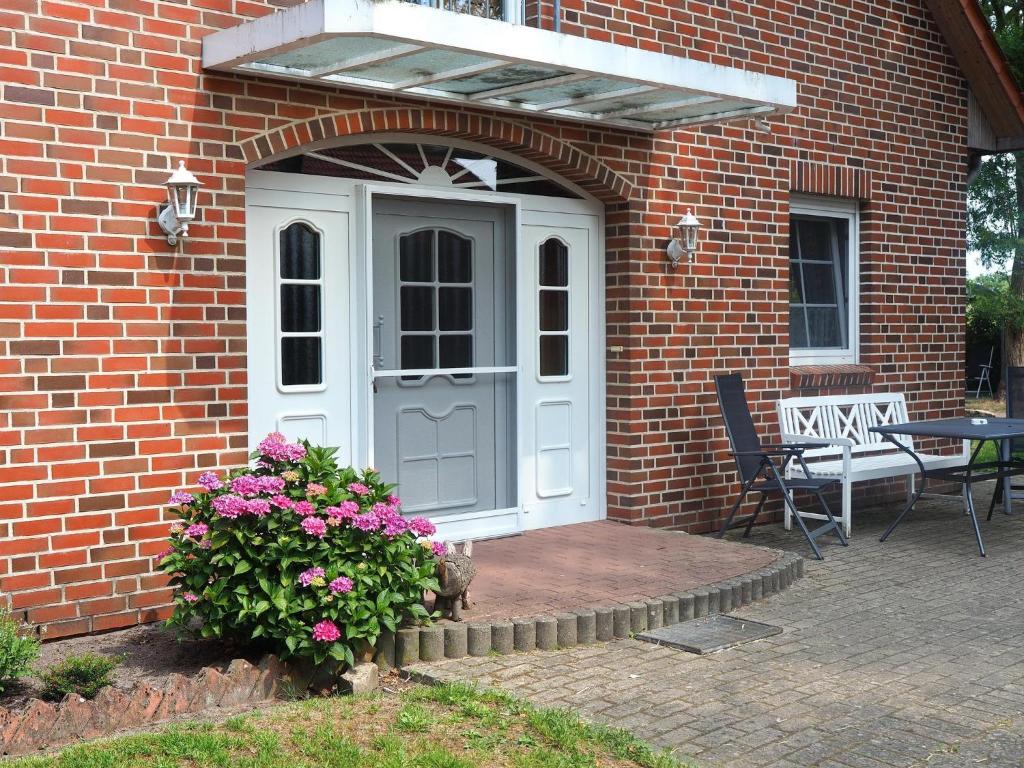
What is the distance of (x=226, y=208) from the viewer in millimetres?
6152

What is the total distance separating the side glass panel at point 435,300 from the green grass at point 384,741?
2.99m

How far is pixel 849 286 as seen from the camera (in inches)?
396

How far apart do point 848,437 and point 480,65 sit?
468 cm

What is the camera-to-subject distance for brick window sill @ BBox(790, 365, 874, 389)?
9.37 m

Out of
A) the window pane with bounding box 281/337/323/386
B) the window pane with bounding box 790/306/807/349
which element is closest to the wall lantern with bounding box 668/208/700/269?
the window pane with bounding box 790/306/807/349

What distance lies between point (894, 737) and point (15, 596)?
3843 millimetres

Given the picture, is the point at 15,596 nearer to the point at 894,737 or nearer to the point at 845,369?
the point at 894,737

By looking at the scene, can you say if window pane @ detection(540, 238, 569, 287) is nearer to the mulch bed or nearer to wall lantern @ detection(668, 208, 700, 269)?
wall lantern @ detection(668, 208, 700, 269)

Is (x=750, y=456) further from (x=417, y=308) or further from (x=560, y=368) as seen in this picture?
(x=417, y=308)

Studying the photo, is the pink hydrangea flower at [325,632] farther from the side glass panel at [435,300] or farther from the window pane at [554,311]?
the window pane at [554,311]

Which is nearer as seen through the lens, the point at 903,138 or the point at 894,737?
the point at 894,737

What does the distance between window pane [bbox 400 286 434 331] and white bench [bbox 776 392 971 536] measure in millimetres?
2903

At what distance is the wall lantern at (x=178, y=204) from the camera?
5.73m

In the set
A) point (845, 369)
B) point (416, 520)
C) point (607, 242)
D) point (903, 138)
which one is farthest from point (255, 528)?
point (903, 138)
